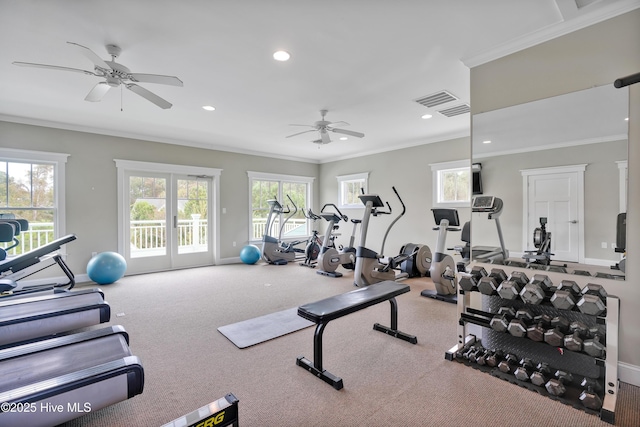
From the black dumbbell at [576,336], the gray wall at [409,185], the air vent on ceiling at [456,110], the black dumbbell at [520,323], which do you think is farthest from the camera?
the gray wall at [409,185]

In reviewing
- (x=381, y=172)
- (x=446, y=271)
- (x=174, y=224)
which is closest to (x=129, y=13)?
(x=446, y=271)

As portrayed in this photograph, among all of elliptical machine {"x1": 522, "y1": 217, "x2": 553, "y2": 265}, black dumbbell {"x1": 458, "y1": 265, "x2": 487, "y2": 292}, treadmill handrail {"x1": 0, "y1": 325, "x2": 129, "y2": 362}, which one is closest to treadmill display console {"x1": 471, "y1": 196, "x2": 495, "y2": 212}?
elliptical machine {"x1": 522, "y1": 217, "x2": 553, "y2": 265}

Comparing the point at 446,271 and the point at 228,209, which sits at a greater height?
A: the point at 228,209

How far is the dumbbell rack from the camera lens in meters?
1.84

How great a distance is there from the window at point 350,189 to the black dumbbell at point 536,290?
5337 millimetres

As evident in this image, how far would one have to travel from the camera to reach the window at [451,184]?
5.73 m

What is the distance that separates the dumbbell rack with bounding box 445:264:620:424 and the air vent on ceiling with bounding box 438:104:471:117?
Result: 2.50m

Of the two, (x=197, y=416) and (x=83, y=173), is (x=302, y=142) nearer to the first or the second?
(x=83, y=173)

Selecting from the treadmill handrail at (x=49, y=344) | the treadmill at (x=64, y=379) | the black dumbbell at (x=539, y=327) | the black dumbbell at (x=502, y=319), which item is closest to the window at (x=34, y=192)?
the treadmill handrail at (x=49, y=344)

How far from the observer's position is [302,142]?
21.0 feet

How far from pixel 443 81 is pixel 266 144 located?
4.14 meters

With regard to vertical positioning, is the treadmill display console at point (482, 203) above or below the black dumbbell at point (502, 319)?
above

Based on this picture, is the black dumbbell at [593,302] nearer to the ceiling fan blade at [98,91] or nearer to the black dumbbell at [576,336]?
the black dumbbell at [576,336]

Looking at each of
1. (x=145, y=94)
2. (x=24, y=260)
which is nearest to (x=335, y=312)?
(x=145, y=94)
